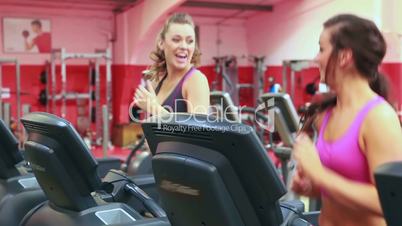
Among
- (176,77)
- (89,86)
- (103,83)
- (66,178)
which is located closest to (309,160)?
(176,77)

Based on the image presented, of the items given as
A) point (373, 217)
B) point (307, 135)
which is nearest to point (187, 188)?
point (307, 135)

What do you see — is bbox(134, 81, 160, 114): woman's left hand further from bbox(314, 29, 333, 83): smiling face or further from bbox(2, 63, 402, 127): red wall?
bbox(2, 63, 402, 127): red wall

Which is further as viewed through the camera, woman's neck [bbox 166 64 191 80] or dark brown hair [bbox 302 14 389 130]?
woman's neck [bbox 166 64 191 80]

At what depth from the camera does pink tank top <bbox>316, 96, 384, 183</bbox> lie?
4.21ft

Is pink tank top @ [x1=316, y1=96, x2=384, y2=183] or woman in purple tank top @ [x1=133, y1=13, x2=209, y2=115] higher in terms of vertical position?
woman in purple tank top @ [x1=133, y1=13, x2=209, y2=115]

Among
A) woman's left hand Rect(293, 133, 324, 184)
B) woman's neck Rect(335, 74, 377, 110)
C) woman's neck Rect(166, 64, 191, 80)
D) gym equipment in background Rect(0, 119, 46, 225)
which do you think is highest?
woman's neck Rect(166, 64, 191, 80)

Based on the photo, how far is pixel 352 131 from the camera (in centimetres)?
129

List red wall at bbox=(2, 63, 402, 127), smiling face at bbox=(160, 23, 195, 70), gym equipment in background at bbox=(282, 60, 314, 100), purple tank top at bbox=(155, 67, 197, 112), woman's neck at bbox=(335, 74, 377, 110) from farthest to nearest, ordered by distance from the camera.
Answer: red wall at bbox=(2, 63, 402, 127) < gym equipment in background at bbox=(282, 60, 314, 100) < smiling face at bbox=(160, 23, 195, 70) < purple tank top at bbox=(155, 67, 197, 112) < woman's neck at bbox=(335, 74, 377, 110)

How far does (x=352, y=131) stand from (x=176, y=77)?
125 centimetres

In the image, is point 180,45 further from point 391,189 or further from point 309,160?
point 391,189

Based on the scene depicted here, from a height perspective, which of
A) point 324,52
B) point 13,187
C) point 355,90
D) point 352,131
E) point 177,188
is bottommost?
point 13,187

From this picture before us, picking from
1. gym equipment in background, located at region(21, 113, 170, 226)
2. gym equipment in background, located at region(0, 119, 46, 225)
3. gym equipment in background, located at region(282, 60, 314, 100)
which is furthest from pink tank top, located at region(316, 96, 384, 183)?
gym equipment in background, located at region(282, 60, 314, 100)

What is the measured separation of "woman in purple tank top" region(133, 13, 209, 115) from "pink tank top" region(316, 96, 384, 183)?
940 millimetres

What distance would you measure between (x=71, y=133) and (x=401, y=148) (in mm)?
1492
